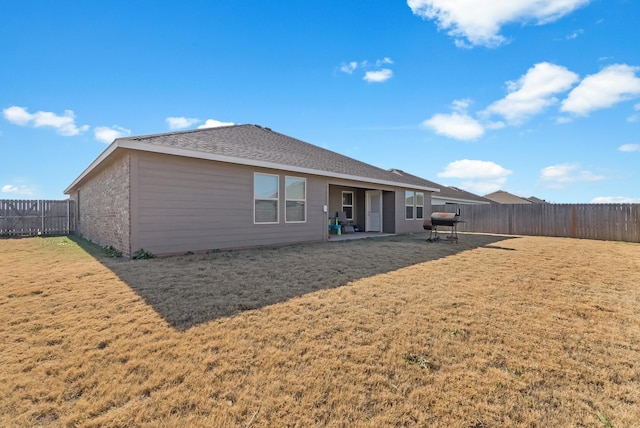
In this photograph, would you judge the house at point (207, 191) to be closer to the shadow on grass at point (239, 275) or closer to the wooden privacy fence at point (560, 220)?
the shadow on grass at point (239, 275)

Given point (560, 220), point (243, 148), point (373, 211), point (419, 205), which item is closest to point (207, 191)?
point (243, 148)

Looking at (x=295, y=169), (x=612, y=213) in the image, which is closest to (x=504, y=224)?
(x=612, y=213)

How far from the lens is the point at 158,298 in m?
3.92

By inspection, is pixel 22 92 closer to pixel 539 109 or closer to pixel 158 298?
pixel 158 298

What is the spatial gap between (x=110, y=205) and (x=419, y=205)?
13995mm

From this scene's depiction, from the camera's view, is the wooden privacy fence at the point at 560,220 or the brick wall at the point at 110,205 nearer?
the brick wall at the point at 110,205

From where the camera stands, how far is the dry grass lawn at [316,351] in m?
1.83

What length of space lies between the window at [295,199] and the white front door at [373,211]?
594 cm

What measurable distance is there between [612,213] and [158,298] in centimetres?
1751

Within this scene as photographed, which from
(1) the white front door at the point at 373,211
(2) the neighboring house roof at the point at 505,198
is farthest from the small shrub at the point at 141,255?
(2) the neighboring house roof at the point at 505,198

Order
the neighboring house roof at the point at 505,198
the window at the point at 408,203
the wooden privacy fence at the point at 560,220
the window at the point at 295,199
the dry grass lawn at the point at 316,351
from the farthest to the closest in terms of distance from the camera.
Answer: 1. the neighboring house roof at the point at 505,198
2. the window at the point at 408,203
3. the wooden privacy fence at the point at 560,220
4. the window at the point at 295,199
5. the dry grass lawn at the point at 316,351

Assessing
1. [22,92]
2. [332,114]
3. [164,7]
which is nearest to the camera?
[164,7]

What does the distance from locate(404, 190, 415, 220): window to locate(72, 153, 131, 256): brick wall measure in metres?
12.2

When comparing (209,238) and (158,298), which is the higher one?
(209,238)
